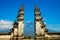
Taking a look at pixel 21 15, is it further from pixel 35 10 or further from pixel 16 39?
pixel 16 39

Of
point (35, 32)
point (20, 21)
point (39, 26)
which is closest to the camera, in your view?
point (35, 32)

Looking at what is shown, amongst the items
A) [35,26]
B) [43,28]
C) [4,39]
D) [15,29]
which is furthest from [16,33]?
[43,28]

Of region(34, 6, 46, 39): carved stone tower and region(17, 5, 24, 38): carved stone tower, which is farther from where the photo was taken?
region(17, 5, 24, 38): carved stone tower

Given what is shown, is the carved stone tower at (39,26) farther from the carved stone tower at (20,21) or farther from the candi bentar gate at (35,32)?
the carved stone tower at (20,21)

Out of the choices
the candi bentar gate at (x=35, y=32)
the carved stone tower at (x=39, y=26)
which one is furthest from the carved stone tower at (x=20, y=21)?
the carved stone tower at (x=39, y=26)

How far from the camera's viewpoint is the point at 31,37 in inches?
501

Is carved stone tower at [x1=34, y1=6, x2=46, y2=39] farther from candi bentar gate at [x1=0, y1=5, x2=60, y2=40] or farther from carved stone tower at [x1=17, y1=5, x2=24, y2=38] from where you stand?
carved stone tower at [x1=17, y1=5, x2=24, y2=38]

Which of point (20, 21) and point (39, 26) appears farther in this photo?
point (20, 21)

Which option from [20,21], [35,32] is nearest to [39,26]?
[35,32]

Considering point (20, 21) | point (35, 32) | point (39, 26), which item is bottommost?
point (35, 32)

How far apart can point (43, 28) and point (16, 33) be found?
330cm

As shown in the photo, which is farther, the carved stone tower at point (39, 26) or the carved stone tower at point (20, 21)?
the carved stone tower at point (20, 21)

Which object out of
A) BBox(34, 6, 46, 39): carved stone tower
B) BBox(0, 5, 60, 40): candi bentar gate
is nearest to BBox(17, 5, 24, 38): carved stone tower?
BBox(0, 5, 60, 40): candi bentar gate

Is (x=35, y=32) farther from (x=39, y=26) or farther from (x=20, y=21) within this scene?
(x=20, y=21)
